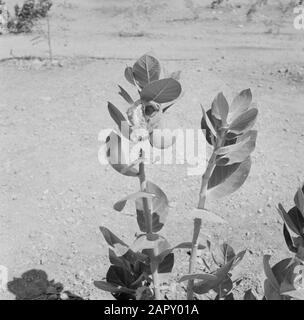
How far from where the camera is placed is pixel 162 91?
45.9 inches

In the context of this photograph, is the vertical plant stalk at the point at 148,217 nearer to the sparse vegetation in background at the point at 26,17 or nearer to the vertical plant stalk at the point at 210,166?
the vertical plant stalk at the point at 210,166

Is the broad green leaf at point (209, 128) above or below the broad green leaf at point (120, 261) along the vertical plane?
above

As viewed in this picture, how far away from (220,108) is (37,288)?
145 centimetres

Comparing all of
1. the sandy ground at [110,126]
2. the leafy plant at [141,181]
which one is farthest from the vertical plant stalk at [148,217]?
the sandy ground at [110,126]

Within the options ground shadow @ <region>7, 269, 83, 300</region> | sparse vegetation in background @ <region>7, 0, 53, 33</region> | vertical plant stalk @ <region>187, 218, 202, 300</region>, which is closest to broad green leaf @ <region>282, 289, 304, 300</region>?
vertical plant stalk @ <region>187, 218, 202, 300</region>

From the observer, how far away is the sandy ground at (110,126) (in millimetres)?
2566

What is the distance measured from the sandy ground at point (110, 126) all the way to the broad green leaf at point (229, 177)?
1.03 m

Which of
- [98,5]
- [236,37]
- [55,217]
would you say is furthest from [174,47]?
[55,217]

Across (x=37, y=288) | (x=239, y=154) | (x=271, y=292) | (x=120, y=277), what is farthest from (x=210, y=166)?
(x=37, y=288)

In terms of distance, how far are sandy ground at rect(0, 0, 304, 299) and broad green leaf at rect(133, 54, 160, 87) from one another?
1292 millimetres

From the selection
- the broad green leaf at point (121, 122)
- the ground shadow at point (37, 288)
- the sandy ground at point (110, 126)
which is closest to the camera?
the broad green leaf at point (121, 122)

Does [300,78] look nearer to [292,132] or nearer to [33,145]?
[292,132]

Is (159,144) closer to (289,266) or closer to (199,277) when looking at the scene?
(199,277)

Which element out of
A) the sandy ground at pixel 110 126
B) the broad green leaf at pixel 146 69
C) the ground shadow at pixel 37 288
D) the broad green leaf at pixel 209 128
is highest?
the broad green leaf at pixel 146 69
